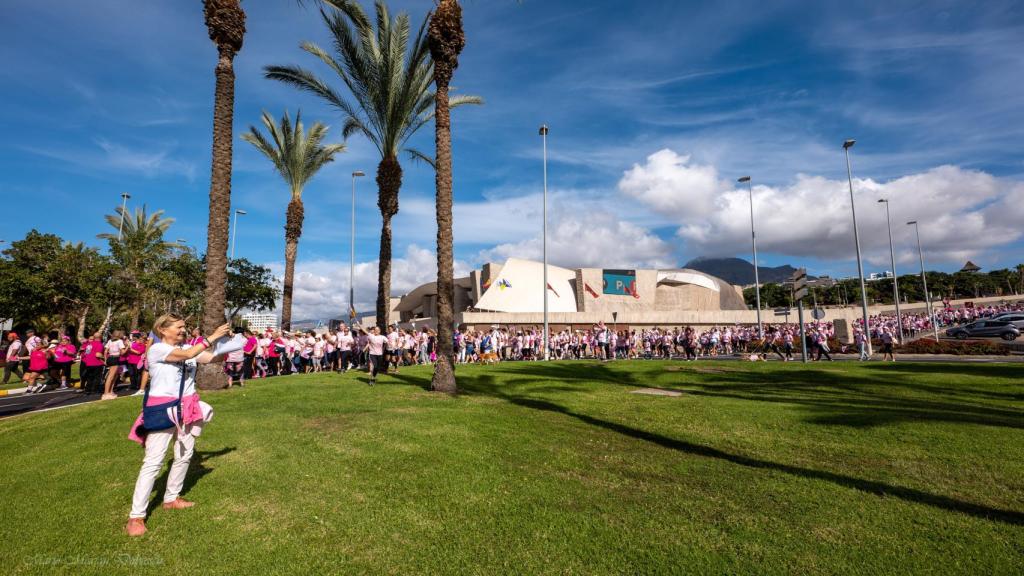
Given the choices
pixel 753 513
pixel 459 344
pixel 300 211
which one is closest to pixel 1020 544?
pixel 753 513

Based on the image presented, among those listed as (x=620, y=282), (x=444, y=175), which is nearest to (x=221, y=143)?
(x=444, y=175)

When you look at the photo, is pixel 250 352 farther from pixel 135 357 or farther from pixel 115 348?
pixel 115 348

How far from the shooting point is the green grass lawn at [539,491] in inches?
133

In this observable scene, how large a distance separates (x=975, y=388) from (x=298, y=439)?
14139 mm

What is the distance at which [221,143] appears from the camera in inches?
475

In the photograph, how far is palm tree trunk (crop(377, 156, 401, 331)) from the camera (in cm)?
1798

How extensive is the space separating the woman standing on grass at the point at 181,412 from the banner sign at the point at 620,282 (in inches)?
2153

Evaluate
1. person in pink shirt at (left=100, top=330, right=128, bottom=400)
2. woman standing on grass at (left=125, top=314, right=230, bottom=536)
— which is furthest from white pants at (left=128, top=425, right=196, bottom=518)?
person in pink shirt at (left=100, top=330, right=128, bottom=400)

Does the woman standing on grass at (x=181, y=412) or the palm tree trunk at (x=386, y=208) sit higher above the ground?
the palm tree trunk at (x=386, y=208)

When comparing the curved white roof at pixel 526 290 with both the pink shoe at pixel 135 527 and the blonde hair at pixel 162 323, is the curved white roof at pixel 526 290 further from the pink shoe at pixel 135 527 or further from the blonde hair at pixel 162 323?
the pink shoe at pixel 135 527

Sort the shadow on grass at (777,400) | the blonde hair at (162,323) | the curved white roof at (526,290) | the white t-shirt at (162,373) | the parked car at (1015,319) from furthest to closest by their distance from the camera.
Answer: the curved white roof at (526,290), the parked car at (1015,319), the shadow on grass at (777,400), the blonde hair at (162,323), the white t-shirt at (162,373)

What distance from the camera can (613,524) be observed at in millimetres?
3869

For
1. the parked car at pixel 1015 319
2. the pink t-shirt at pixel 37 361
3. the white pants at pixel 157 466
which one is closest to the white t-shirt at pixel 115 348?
the pink t-shirt at pixel 37 361

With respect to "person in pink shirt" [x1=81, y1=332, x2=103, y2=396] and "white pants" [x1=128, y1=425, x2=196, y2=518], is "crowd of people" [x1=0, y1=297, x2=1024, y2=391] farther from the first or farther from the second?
"white pants" [x1=128, y1=425, x2=196, y2=518]
